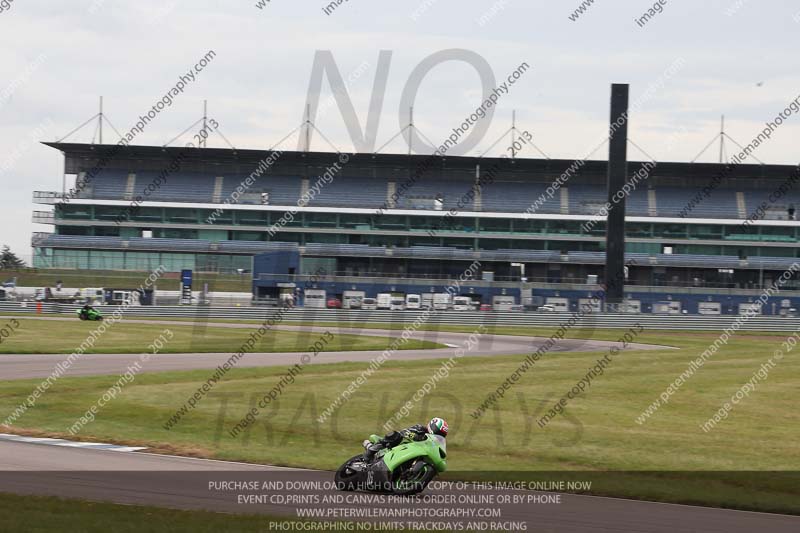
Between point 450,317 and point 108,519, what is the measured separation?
51.7 meters

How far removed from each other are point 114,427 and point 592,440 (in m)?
10.2

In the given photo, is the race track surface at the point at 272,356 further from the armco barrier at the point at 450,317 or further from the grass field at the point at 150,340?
the armco barrier at the point at 450,317

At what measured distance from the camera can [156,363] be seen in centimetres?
3191

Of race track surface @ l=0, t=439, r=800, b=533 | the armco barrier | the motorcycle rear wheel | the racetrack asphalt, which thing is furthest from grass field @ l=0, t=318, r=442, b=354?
the motorcycle rear wheel

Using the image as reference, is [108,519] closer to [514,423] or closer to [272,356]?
[514,423]

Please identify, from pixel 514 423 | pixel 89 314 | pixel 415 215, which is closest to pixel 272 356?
pixel 514 423

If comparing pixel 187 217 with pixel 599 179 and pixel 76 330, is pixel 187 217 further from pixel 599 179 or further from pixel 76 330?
pixel 76 330

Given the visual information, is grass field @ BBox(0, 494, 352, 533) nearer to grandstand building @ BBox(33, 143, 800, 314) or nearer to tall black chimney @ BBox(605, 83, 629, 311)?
tall black chimney @ BBox(605, 83, 629, 311)

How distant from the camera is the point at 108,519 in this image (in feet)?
36.1

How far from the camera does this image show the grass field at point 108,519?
34.2 feet

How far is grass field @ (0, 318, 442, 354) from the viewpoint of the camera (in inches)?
1458

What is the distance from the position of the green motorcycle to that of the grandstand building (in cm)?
7147

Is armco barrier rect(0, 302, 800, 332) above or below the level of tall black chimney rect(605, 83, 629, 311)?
below

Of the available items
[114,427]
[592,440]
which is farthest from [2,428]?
[592,440]
